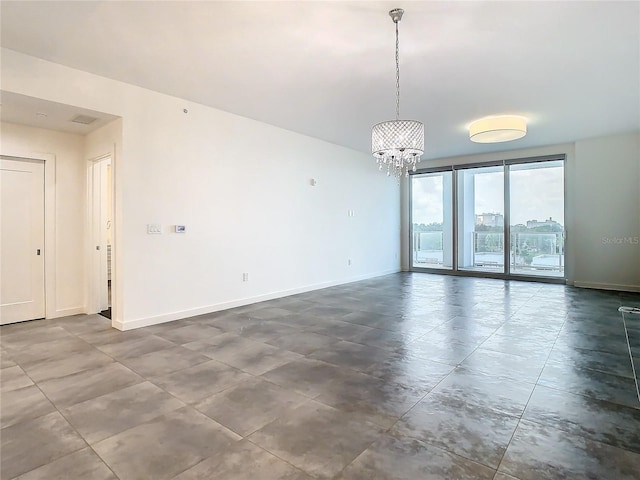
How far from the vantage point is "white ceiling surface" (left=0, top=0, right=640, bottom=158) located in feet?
8.78

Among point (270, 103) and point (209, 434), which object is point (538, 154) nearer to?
point (270, 103)

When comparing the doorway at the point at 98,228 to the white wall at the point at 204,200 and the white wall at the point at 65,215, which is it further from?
the white wall at the point at 204,200

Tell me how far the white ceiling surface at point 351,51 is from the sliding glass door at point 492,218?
104 inches

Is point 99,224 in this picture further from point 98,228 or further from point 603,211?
point 603,211

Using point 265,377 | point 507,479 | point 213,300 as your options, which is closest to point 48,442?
point 265,377

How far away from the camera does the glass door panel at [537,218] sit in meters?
Answer: 7.38

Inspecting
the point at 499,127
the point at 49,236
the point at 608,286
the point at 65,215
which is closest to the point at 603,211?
the point at 608,286

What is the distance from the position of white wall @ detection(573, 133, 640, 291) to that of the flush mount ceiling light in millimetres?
2340

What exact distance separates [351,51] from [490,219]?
6.44m

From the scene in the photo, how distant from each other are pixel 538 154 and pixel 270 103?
19.4 ft

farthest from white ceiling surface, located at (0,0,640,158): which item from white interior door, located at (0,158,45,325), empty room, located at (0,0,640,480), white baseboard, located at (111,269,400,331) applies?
white baseboard, located at (111,269,400,331)

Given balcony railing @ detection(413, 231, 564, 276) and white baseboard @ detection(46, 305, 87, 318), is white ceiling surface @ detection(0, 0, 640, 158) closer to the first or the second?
white baseboard @ detection(46, 305, 87, 318)

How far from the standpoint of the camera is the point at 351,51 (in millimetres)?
3262

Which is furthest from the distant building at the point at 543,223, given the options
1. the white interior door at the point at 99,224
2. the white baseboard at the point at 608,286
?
the white interior door at the point at 99,224
